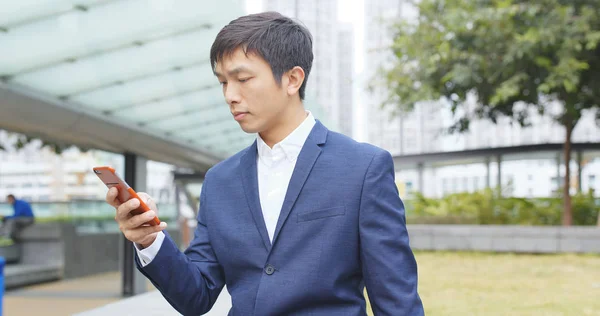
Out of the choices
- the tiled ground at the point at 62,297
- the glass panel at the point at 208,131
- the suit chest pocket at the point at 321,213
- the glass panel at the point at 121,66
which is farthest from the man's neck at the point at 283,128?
the glass panel at the point at 208,131

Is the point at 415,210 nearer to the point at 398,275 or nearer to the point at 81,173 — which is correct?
the point at 81,173

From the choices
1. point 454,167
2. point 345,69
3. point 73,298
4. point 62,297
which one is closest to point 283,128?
point 73,298

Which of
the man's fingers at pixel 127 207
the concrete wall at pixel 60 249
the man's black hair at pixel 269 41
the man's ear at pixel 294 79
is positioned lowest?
the concrete wall at pixel 60 249

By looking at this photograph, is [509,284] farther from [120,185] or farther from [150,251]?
[120,185]

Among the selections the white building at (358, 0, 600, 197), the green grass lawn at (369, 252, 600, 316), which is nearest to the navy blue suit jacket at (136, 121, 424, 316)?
the green grass lawn at (369, 252, 600, 316)

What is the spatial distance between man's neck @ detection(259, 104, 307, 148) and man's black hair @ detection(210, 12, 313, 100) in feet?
0.35

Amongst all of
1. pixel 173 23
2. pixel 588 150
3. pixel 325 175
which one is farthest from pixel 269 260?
pixel 588 150

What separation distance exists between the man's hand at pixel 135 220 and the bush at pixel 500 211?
14015 mm

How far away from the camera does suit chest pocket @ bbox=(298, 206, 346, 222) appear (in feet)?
5.70

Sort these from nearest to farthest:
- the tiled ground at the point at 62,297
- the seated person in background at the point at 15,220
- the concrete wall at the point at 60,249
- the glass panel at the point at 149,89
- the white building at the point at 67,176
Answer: the glass panel at the point at 149,89, the tiled ground at the point at 62,297, the white building at the point at 67,176, the seated person in background at the point at 15,220, the concrete wall at the point at 60,249

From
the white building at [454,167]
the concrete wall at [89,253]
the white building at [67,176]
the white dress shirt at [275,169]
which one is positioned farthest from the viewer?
the concrete wall at [89,253]

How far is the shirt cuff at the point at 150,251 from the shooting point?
5.73 ft

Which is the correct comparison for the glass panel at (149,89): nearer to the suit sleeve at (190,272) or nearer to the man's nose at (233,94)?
the suit sleeve at (190,272)

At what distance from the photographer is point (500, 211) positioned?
15445 mm
